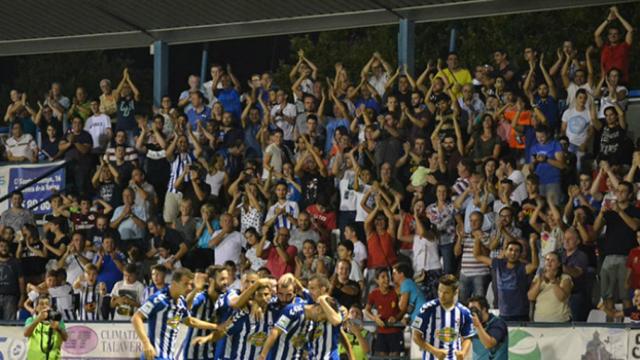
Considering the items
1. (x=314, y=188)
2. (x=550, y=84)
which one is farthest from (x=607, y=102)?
(x=314, y=188)

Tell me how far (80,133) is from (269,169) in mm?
4428

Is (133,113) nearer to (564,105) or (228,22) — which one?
(228,22)

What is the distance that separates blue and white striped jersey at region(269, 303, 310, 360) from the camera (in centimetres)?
1525

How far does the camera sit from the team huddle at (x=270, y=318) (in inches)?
607

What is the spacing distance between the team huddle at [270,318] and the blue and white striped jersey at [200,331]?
12 millimetres

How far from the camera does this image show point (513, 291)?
1933 cm

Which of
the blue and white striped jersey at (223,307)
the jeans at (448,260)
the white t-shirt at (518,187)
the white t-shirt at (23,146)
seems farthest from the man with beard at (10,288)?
the white t-shirt at (518,187)

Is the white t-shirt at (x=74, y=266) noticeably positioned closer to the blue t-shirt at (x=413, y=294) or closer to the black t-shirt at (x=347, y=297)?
the black t-shirt at (x=347, y=297)

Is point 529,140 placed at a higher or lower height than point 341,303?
higher

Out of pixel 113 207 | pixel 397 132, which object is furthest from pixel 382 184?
pixel 113 207

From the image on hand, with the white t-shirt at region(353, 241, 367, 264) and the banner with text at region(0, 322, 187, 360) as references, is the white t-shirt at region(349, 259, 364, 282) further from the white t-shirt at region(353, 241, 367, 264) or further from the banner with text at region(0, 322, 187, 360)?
the banner with text at region(0, 322, 187, 360)

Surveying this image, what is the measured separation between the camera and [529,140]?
22250mm

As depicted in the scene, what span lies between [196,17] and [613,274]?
1096 cm

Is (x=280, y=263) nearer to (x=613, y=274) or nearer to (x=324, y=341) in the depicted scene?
(x=613, y=274)
